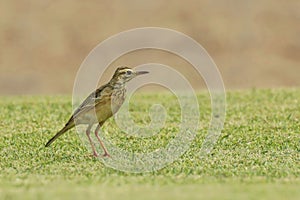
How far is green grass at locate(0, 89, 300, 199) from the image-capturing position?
7.30 meters

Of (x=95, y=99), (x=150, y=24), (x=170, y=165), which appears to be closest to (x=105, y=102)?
(x=95, y=99)

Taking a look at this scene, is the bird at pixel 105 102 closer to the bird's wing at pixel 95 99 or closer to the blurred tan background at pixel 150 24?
the bird's wing at pixel 95 99

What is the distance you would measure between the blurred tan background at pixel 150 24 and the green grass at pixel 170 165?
13.4 metres

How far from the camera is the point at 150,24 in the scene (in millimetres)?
28562

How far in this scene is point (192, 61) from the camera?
27.3 meters

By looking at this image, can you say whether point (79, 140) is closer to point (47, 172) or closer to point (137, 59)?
point (47, 172)

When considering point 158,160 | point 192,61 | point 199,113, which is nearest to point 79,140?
point 158,160

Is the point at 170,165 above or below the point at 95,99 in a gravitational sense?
below

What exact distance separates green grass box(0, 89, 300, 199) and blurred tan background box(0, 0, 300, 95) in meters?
13.4

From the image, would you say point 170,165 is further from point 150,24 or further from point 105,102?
point 150,24

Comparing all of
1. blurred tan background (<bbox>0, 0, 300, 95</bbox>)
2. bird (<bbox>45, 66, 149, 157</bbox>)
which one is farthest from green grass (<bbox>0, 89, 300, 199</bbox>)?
blurred tan background (<bbox>0, 0, 300, 95</bbox>)

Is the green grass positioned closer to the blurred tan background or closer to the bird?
the bird

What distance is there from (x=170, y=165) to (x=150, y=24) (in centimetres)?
1995

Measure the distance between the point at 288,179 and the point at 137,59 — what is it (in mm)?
19890
